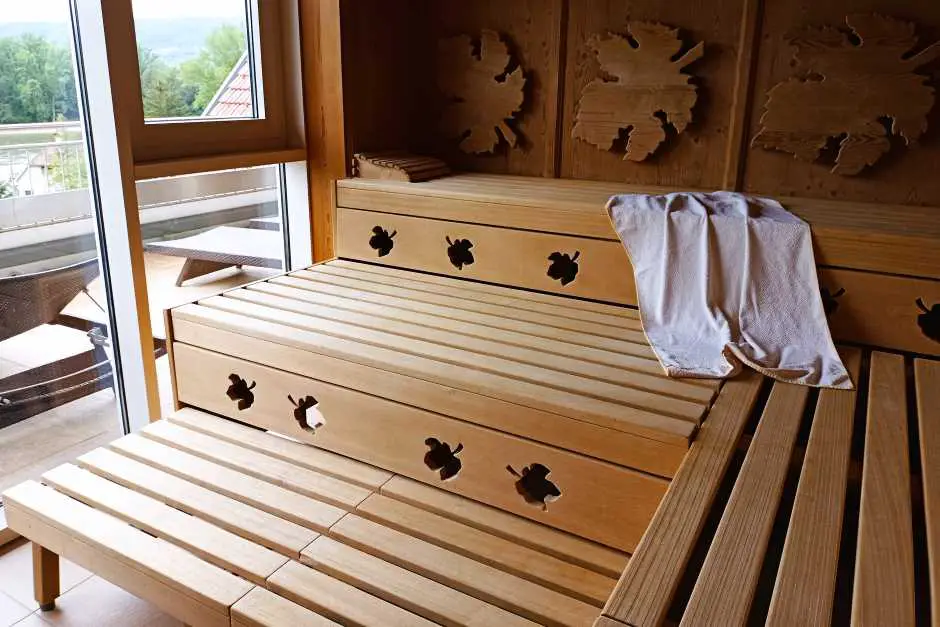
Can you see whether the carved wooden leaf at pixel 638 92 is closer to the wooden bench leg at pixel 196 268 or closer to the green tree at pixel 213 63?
the green tree at pixel 213 63

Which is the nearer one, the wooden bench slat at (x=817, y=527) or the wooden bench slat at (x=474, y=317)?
the wooden bench slat at (x=817, y=527)

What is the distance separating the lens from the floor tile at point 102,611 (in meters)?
1.63

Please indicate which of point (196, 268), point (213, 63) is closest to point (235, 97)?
point (213, 63)

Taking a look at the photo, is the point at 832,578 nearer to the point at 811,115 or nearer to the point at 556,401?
the point at 556,401

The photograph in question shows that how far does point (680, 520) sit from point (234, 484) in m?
0.97

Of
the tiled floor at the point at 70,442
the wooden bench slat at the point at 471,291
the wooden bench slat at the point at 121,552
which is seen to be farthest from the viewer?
the wooden bench slat at the point at 471,291

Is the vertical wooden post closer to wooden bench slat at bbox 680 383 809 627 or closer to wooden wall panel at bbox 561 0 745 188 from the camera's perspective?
wooden wall panel at bbox 561 0 745 188

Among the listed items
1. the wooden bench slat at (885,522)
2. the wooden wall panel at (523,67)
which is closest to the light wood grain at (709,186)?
the wooden wall panel at (523,67)

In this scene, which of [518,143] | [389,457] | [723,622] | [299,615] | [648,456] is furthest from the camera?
[518,143]

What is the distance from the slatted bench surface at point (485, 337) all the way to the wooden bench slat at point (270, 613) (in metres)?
0.52

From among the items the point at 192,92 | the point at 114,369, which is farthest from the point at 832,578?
the point at 192,92

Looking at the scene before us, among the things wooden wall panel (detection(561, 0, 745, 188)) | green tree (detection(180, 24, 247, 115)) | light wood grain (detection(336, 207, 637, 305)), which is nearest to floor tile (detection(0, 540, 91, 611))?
light wood grain (detection(336, 207, 637, 305))

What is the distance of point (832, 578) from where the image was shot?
0.91 meters

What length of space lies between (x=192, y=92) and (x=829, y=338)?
1.85 meters
